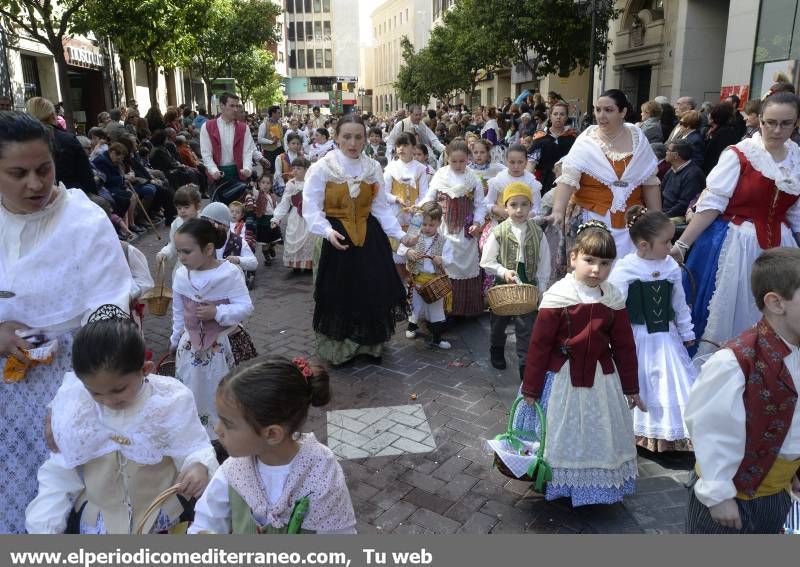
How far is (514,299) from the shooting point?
183 inches

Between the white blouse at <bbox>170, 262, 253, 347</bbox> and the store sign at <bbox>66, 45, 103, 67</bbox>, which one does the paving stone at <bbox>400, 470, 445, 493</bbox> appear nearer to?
the white blouse at <bbox>170, 262, 253, 347</bbox>

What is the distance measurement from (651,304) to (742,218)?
1.01m

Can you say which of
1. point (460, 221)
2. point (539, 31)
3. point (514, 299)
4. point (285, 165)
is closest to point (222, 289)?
point (514, 299)

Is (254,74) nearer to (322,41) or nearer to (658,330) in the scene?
→ (658,330)

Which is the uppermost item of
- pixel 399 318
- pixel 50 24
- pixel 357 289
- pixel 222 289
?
pixel 50 24

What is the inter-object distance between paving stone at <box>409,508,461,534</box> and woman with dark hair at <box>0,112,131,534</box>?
197cm

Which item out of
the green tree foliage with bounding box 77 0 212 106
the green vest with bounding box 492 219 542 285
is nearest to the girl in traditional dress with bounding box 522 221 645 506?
the green vest with bounding box 492 219 542 285

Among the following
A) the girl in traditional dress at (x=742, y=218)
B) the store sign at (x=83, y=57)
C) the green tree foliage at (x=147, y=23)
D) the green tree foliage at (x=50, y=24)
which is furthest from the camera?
the store sign at (x=83, y=57)

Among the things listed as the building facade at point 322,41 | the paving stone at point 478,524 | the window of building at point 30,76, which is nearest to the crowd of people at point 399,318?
the paving stone at point 478,524

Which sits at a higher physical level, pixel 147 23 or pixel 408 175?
pixel 147 23

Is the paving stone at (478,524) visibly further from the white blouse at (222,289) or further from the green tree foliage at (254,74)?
the green tree foliage at (254,74)

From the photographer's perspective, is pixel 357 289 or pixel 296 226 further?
pixel 296 226

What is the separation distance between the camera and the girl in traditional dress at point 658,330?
4129 millimetres

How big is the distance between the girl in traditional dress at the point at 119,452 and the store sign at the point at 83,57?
21.9 meters
